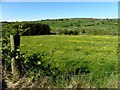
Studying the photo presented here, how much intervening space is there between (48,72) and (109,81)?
4.67ft

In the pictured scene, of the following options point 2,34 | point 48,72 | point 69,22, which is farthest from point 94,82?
point 69,22

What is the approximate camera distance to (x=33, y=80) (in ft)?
23.3

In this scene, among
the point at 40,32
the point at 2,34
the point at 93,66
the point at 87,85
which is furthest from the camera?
the point at 40,32

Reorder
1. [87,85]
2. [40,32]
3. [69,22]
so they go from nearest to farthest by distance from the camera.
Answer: [87,85]
[40,32]
[69,22]

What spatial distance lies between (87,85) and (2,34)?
2.70 m

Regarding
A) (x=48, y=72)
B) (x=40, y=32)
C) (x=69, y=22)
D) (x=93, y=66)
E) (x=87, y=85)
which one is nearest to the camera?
(x=87, y=85)

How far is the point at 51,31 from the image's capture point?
5997cm

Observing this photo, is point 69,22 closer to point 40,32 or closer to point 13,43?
point 40,32

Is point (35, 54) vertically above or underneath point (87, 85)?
above

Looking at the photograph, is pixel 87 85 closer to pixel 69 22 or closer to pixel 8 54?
pixel 8 54

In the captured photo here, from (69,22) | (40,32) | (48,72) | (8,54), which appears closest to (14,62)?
(8,54)

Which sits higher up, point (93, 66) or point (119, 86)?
Result: point (119, 86)

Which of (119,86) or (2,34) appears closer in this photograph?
(119,86)

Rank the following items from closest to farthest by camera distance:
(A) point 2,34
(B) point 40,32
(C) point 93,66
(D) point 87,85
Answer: (D) point 87,85
(A) point 2,34
(C) point 93,66
(B) point 40,32
